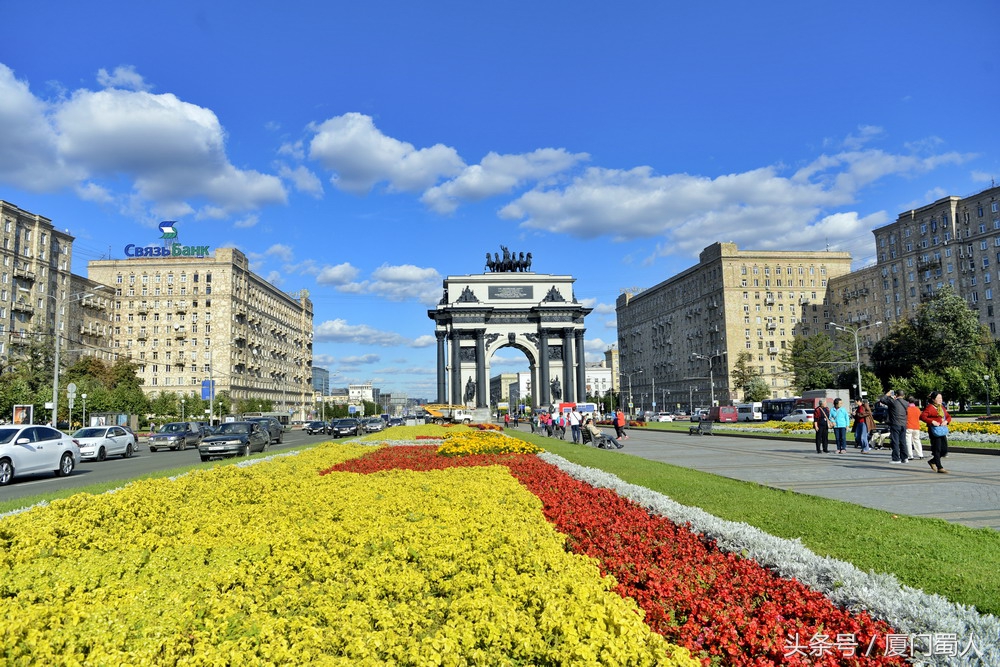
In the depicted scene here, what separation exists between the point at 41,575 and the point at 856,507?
9547mm

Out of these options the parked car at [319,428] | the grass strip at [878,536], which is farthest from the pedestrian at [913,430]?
the parked car at [319,428]

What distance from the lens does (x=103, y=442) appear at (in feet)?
94.8

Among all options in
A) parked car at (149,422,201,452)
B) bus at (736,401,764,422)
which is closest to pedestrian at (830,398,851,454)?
parked car at (149,422,201,452)

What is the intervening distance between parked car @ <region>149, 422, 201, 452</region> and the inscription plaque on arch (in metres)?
51.8

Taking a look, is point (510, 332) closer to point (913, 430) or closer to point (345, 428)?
point (345, 428)

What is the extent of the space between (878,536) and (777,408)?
63373mm

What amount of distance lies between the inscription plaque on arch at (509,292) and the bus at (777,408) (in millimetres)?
33572

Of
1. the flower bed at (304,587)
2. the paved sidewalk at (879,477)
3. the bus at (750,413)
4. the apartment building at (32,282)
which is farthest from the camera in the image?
the bus at (750,413)

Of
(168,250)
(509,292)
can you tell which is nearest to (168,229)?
(168,250)

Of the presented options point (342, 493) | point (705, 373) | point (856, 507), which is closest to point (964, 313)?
point (705, 373)

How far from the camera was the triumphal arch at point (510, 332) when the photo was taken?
83.3 metres

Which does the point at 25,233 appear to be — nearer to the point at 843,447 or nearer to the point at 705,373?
the point at 843,447

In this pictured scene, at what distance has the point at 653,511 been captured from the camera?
8.69 metres

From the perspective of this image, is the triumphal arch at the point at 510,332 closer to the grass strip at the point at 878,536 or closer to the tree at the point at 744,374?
the tree at the point at 744,374
